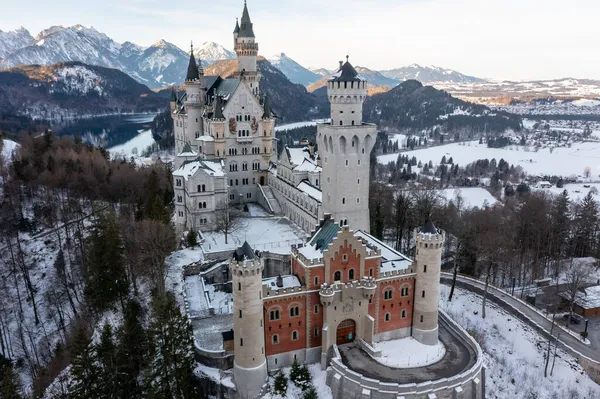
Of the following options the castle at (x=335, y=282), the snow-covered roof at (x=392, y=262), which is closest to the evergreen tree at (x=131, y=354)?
the castle at (x=335, y=282)

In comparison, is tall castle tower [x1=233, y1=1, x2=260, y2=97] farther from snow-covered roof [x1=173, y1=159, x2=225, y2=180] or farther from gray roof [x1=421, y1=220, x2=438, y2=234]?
gray roof [x1=421, y1=220, x2=438, y2=234]

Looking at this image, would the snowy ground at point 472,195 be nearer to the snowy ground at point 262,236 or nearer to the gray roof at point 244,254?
the snowy ground at point 262,236

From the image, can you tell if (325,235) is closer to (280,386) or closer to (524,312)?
(280,386)

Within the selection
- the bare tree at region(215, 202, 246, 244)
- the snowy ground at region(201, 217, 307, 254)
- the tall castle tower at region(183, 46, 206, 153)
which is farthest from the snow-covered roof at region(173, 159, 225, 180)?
the tall castle tower at region(183, 46, 206, 153)

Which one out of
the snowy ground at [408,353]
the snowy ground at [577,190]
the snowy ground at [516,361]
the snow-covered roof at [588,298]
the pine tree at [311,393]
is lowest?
the snowy ground at [516,361]

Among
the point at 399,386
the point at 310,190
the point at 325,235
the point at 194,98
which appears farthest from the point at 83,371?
the point at 194,98

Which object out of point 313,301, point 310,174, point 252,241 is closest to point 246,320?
point 313,301
